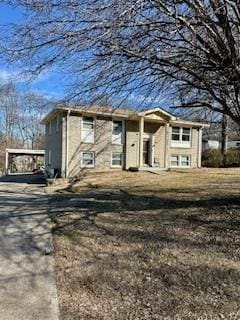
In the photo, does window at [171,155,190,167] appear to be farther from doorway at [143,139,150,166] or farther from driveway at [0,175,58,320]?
driveway at [0,175,58,320]

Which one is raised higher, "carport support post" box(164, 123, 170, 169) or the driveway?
"carport support post" box(164, 123, 170, 169)

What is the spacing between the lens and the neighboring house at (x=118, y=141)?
23.4m

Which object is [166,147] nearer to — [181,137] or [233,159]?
[181,137]

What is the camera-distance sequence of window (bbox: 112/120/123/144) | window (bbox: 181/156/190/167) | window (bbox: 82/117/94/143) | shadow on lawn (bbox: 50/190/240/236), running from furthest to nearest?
1. window (bbox: 181/156/190/167)
2. window (bbox: 112/120/123/144)
3. window (bbox: 82/117/94/143)
4. shadow on lawn (bbox: 50/190/240/236)

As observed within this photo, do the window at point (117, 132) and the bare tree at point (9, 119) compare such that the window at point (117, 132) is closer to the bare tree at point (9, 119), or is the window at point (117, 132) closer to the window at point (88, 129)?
the window at point (88, 129)

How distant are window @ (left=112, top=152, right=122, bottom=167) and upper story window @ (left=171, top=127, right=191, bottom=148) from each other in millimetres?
4863

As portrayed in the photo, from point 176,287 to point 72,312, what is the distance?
50.7 inches

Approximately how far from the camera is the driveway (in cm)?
394

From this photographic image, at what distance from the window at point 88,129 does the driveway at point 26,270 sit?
47.2ft

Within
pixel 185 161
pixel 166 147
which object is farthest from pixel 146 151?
pixel 185 161

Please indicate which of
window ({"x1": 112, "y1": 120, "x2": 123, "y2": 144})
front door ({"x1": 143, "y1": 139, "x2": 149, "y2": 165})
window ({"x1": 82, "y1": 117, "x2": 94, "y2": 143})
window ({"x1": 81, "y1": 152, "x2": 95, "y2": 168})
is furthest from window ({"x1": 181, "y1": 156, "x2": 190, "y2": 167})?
window ({"x1": 82, "y1": 117, "x2": 94, "y2": 143})

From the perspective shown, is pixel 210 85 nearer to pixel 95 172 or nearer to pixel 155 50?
pixel 155 50

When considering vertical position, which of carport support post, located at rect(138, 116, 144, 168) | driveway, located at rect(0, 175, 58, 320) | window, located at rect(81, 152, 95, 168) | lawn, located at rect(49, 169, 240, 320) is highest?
carport support post, located at rect(138, 116, 144, 168)

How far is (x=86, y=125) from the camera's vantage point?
949 inches
